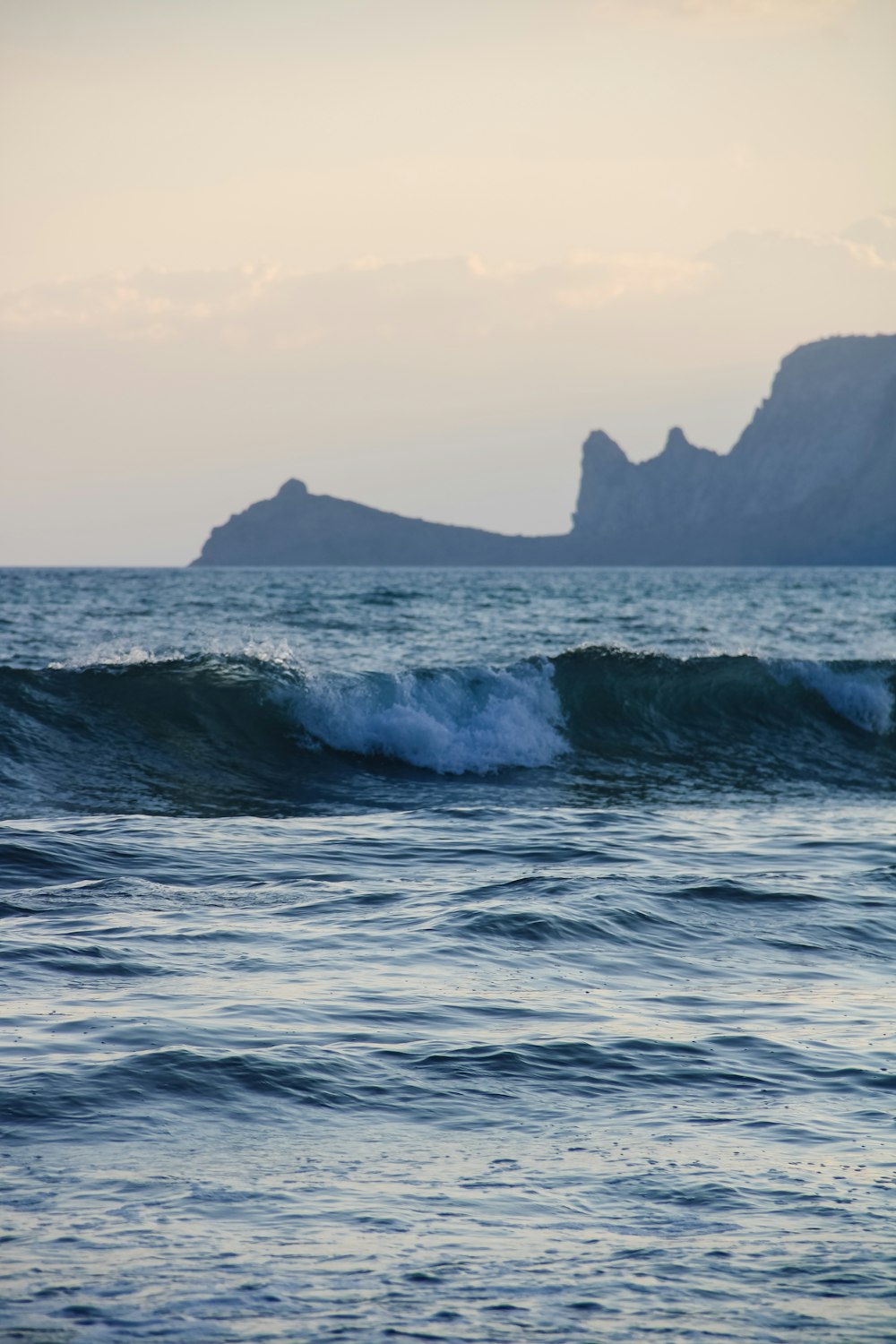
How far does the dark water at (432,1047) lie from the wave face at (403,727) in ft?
0.48

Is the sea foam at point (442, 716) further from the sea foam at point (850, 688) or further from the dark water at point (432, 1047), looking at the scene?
the sea foam at point (850, 688)

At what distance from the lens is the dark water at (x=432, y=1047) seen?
4602mm

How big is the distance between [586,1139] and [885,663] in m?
22.2

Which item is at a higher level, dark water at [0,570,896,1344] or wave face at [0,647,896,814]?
wave face at [0,647,896,814]

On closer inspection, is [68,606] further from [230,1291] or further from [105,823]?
[230,1291]

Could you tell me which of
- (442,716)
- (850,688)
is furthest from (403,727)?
(850,688)

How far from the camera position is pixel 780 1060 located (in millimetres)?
6965

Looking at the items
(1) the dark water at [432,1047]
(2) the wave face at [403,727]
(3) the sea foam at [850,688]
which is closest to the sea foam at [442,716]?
(2) the wave face at [403,727]

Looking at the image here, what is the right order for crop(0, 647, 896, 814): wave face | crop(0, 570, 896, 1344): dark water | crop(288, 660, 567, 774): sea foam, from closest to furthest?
crop(0, 570, 896, 1344): dark water
crop(0, 647, 896, 814): wave face
crop(288, 660, 567, 774): sea foam

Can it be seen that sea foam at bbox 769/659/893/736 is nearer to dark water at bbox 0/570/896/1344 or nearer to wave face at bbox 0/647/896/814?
wave face at bbox 0/647/896/814

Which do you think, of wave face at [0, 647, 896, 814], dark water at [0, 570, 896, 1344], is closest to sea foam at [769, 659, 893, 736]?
wave face at [0, 647, 896, 814]

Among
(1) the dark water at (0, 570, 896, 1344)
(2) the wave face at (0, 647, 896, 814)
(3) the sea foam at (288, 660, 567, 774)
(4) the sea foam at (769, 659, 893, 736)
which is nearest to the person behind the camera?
(1) the dark water at (0, 570, 896, 1344)

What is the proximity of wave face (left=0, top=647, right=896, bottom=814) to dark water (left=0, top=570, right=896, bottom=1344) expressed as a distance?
0.48ft

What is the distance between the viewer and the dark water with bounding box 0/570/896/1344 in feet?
15.1
